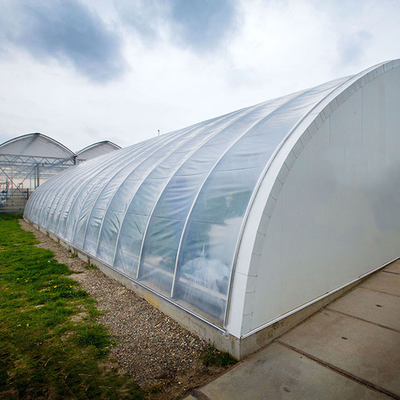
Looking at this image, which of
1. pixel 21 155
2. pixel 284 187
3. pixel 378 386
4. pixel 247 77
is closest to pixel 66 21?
pixel 247 77

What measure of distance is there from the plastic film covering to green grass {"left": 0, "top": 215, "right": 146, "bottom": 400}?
127 cm

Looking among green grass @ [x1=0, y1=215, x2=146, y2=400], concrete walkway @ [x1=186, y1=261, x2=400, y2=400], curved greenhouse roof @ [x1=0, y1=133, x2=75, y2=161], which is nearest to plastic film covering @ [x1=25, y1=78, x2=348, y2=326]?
concrete walkway @ [x1=186, y1=261, x2=400, y2=400]

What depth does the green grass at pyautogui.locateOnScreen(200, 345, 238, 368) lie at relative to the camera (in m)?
3.38

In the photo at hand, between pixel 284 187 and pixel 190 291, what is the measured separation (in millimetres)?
2334

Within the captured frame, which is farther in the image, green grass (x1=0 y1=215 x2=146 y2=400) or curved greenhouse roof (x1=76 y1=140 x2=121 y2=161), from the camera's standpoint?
curved greenhouse roof (x1=76 y1=140 x2=121 y2=161)

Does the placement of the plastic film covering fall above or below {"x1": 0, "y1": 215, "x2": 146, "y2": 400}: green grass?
above

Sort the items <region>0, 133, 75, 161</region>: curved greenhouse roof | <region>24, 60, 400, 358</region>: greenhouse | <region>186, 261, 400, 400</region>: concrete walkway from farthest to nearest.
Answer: <region>0, 133, 75, 161</region>: curved greenhouse roof
<region>24, 60, 400, 358</region>: greenhouse
<region>186, 261, 400, 400</region>: concrete walkway

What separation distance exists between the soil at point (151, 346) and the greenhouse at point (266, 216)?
26 centimetres

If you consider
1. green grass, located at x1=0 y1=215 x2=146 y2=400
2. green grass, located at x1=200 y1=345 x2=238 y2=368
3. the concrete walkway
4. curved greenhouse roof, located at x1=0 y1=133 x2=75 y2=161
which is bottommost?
green grass, located at x1=0 y1=215 x2=146 y2=400

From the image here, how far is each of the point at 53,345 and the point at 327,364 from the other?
3947 millimetres

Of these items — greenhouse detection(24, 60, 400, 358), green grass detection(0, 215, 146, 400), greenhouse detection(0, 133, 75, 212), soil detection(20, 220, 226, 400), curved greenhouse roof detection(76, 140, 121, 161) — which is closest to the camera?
green grass detection(0, 215, 146, 400)

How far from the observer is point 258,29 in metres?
5.93

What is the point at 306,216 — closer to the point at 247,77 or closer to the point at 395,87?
the point at 395,87

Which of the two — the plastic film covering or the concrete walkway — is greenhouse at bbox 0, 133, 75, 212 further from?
the concrete walkway
